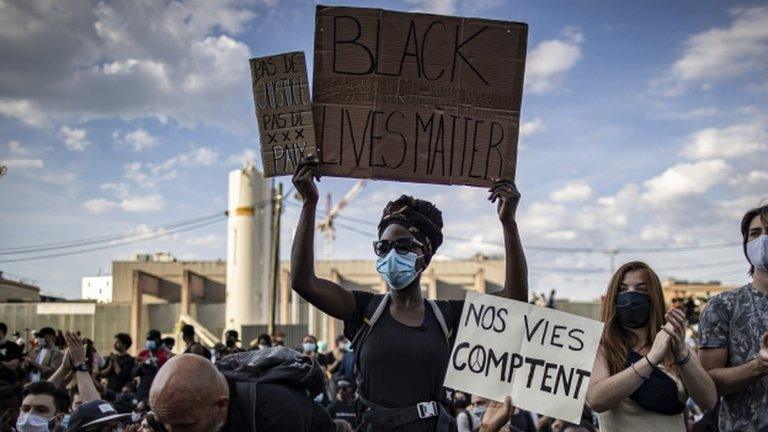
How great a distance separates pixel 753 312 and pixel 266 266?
50.4 meters

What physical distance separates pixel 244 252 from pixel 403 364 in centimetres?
4844

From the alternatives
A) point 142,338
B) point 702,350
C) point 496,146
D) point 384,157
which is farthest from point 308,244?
point 142,338

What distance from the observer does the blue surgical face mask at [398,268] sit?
3885mm

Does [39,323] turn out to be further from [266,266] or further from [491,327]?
[491,327]

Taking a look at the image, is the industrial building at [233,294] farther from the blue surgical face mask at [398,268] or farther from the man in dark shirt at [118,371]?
the blue surgical face mask at [398,268]

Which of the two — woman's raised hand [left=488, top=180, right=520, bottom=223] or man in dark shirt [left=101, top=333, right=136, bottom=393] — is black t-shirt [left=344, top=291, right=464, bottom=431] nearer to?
woman's raised hand [left=488, top=180, right=520, bottom=223]

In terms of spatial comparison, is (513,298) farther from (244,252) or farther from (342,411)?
(244,252)

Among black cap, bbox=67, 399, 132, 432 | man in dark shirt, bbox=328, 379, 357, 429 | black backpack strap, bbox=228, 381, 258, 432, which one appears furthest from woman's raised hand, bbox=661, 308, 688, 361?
man in dark shirt, bbox=328, 379, 357, 429

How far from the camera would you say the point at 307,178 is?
13.9 ft

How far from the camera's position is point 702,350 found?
4410 millimetres

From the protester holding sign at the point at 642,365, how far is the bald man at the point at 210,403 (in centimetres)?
169

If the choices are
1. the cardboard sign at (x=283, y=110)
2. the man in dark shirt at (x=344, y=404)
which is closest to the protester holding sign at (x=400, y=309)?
the cardboard sign at (x=283, y=110)

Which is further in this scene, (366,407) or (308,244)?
(308,244)

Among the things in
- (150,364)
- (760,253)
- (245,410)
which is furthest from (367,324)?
(150,364)
